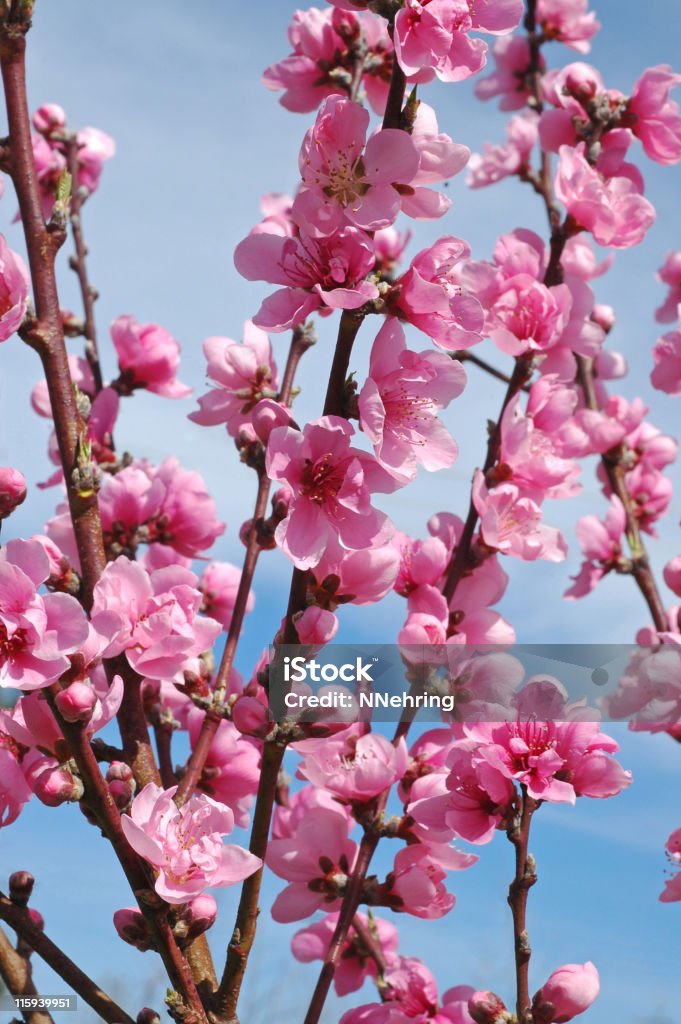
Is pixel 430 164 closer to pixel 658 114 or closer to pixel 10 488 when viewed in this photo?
pixel 10 488

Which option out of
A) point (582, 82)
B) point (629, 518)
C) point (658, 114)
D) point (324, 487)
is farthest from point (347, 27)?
point (629, 518)

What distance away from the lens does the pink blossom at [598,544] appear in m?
2.42

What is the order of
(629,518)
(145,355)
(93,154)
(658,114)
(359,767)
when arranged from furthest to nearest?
(93,154) < (629,518) < (145,355) < (658,114) < (359,767)

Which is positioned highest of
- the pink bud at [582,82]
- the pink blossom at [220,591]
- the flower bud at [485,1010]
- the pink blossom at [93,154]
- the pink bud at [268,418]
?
the pink blossom at [93,154]

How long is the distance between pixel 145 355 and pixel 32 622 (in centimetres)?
107

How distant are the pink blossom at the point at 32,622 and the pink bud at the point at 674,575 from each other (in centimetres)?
96

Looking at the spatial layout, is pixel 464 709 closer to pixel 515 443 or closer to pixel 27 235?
pixel 515 443

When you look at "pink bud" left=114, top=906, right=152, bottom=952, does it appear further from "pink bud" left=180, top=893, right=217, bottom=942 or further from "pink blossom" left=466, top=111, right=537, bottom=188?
"pink blossom" left=466, top=111, right=537, bottom=188

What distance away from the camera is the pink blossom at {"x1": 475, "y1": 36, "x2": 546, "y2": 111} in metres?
2.92

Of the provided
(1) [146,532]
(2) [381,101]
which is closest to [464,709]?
(1) [146,532]

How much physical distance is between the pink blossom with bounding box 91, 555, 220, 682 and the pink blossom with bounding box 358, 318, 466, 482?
0.31 m

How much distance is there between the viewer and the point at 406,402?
1256 millimetres

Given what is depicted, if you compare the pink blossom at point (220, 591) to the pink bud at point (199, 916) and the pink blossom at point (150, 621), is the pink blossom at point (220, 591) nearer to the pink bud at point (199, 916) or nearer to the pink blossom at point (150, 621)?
the pink blossom at point (150, 621)

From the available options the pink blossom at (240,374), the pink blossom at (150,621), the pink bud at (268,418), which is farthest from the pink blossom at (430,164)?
the pink blossom at (150,621)
